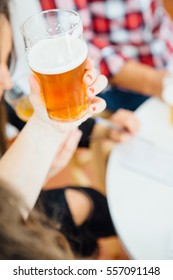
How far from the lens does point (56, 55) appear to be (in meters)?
0.69

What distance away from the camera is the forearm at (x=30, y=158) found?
0.82m

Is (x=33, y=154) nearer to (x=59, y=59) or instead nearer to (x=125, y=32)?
(x=59, y=59)

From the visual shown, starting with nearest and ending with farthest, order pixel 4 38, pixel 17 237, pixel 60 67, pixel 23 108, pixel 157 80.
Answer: pixel 17 237 → pixel 60 67 → pixel 4 38 → pixel 23 108 → pixel 157 80

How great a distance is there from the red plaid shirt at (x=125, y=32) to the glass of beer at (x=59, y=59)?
0.63 metres

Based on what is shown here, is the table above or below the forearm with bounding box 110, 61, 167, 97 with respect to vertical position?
above

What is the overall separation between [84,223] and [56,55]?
549mm

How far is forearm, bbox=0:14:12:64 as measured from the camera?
0.99m

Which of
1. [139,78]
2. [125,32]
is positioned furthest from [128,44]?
[139,78]

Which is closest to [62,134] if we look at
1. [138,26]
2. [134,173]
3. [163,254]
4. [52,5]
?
[134,173]

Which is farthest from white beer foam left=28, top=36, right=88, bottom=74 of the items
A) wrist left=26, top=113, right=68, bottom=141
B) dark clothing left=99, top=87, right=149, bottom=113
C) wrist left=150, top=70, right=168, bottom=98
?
dark clothing left=99, top=87, right=149, bottom=113

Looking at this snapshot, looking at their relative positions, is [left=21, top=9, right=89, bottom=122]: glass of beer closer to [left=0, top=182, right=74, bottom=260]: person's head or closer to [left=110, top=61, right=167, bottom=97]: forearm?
[left=0, top=182, right=74, bottom=260]: person's head

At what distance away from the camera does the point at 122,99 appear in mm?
1484

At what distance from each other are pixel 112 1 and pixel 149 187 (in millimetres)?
737
